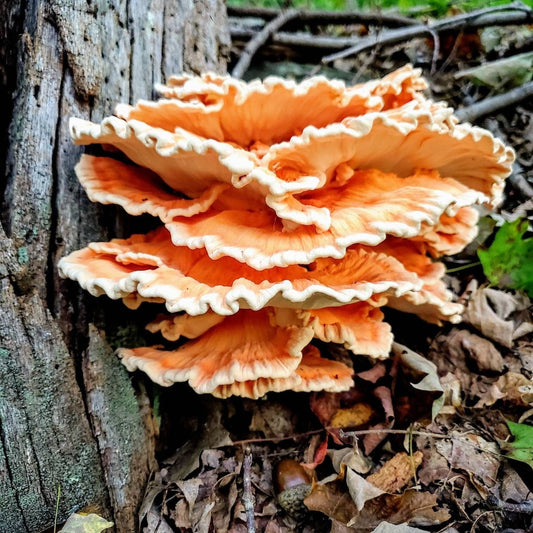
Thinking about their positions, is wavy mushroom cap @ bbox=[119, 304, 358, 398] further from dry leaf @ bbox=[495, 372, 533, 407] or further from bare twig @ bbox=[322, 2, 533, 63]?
bare twig @ bbox=[322, 2, 533, 63]

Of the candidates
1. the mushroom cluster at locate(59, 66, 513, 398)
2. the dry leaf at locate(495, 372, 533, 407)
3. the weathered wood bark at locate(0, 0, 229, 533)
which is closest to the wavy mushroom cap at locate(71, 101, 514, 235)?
the mushroom cluster at locate(59, 66, 513, 398)

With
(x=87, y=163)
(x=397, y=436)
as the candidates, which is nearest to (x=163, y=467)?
(x=397, y=436)

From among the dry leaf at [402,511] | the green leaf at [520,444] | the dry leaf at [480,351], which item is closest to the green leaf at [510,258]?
the dry leaf at [480,351]

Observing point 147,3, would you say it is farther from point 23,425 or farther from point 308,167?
point 23,425

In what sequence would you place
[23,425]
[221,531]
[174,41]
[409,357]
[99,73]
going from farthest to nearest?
1. [174,41]
2. [409,357]
3. [99,73]
4. [221,531]
5. [23,425]

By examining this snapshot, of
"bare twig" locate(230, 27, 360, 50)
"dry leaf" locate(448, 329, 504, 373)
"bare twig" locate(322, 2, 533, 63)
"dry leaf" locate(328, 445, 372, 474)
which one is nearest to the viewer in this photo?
"dry leaf" locate(328, 445, 372, 474)

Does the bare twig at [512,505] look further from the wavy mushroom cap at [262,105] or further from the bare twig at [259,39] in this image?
the bare twig at [259,39]

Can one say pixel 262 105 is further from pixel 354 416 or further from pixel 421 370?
pixel 354 416
